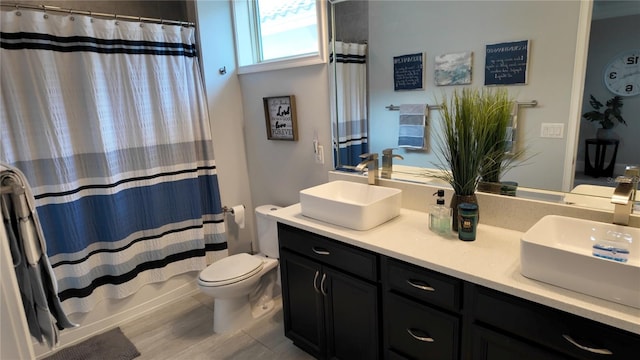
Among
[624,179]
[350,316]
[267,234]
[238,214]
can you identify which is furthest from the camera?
[238,214]

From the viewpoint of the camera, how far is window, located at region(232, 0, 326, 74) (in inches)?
99.0

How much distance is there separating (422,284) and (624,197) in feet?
2.67

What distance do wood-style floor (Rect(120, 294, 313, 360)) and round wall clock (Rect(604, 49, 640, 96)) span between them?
2028 mm

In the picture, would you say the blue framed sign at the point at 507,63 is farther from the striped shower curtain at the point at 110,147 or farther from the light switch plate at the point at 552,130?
the striped shower curtain at the point at 110,147

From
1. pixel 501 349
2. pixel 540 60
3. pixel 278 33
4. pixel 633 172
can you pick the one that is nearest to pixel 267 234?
pixel 278 33

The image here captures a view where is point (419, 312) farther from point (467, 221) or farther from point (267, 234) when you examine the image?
point (267, 234)

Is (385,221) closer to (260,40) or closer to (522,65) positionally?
(522,65)

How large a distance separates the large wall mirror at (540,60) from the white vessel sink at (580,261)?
24 centimetres

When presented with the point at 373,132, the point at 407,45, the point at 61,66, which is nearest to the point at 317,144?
the point at 373,132

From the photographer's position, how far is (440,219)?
1.73 meters

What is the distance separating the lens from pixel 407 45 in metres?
2.11

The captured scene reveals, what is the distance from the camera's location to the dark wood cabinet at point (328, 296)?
1.74 metres

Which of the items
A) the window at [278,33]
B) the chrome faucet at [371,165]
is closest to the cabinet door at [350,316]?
the chrome faucet at [371,165]

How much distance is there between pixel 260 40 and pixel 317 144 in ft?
3.45
